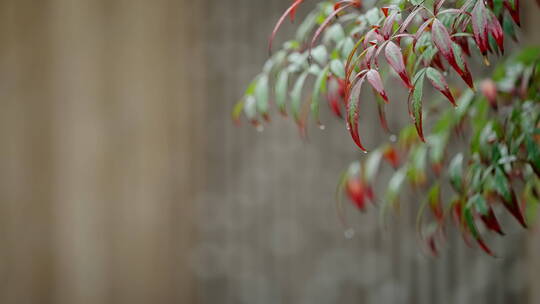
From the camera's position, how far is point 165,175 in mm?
2369

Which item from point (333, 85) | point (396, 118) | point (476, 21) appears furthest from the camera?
point (396, 118)

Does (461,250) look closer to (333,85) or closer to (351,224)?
(351,224)

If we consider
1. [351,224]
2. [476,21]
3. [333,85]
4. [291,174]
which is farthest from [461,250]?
[476,21]

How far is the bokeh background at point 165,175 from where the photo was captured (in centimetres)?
230

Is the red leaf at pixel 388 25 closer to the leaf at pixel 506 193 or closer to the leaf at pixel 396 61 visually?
the leaf at pixel 396 61

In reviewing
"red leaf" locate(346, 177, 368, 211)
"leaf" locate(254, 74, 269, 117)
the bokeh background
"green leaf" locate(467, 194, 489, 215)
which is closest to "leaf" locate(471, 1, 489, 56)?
"green leaf" locate(467, 194, 489, 215)

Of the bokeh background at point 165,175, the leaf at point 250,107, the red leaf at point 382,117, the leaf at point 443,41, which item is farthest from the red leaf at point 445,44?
the bokeh background at point 165,175

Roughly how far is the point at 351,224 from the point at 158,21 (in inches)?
41.5

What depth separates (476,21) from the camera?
2.08 feet

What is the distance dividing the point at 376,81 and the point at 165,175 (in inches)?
71.9

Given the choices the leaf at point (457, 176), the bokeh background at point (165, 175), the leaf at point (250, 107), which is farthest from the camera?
the bokeh background at point (165, 175)

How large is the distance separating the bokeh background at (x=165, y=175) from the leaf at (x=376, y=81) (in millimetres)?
1662

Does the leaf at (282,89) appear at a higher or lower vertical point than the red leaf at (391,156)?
higher

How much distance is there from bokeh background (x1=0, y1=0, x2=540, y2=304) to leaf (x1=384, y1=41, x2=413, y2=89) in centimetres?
166
